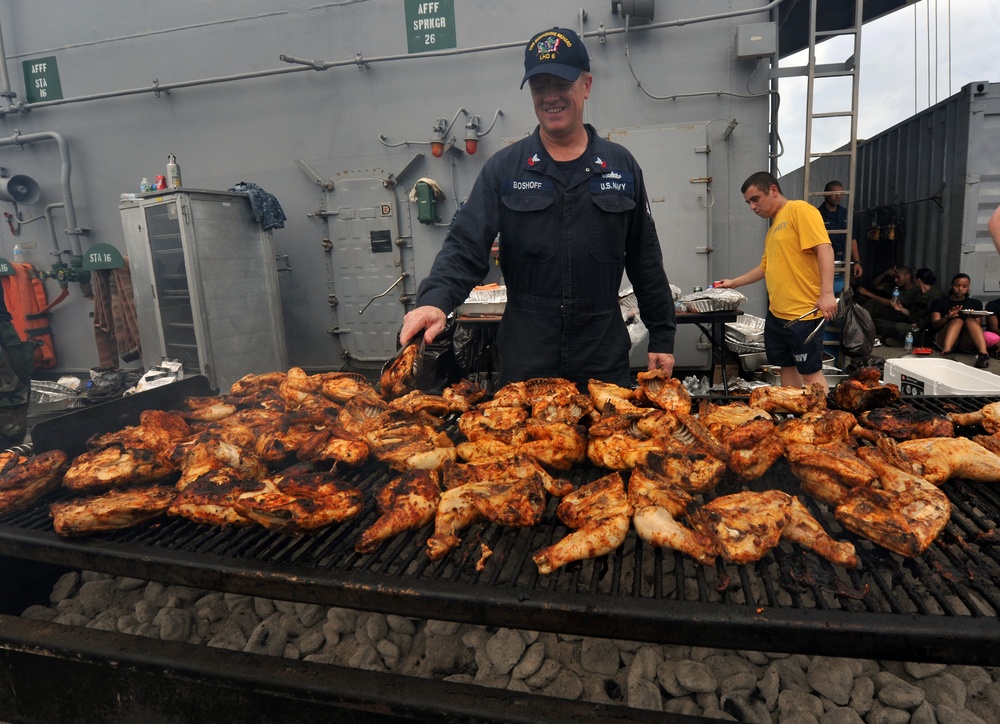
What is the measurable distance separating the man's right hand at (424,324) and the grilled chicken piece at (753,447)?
4.25 ft

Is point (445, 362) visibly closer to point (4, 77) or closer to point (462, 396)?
point (462, 396)

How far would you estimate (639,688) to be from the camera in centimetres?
229

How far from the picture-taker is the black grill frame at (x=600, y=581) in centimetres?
126

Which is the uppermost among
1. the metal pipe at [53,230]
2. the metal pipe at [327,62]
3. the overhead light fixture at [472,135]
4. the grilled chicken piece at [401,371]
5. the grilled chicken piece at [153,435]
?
the metal pipe at [327,62]

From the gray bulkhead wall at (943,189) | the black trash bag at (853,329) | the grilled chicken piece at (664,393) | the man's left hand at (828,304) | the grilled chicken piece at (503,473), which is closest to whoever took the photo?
the grilled chicken piece at (503,473)

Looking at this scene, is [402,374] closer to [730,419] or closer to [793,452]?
[730,419]

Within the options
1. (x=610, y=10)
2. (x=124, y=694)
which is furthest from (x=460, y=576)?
(x=610, y=10)

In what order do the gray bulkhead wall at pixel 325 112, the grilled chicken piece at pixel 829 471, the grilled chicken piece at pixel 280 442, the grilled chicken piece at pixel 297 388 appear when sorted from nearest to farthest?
the grilled chicken piece at pixel 829 471 → the grilled chicken piece at pixel 280 442 → the grilled chicken piece at pixel 297 388 → the gray bulkhead wall at pixel 325 112

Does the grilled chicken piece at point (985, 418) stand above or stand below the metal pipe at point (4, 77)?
below

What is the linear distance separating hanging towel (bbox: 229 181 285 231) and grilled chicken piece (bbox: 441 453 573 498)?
23.2 ft

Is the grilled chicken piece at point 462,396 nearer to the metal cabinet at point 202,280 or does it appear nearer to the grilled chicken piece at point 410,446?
the grilled chicken piece at point 410,446

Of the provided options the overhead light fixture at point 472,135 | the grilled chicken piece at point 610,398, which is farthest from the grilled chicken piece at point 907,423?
the overhead light fixture at point 472,135

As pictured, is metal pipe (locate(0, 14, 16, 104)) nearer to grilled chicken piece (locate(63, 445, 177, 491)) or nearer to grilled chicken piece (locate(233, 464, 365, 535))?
grilled chicken piece (locate(63, 445, 177, 491))

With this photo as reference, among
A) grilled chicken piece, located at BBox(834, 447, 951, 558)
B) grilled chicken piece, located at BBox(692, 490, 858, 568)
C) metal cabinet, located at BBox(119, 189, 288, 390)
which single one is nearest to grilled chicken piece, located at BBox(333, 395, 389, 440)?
grilled chicken piece, located at BBox(692, 490, 858, 568)
